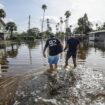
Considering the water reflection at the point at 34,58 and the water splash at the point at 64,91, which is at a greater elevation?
the water splash at the point at 64,91

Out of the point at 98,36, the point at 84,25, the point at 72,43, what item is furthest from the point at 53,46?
the point at 84,25

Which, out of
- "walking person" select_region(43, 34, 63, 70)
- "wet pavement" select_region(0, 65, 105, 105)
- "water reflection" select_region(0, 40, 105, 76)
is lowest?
"water reflection" select_region(0, 40, 105, 76)

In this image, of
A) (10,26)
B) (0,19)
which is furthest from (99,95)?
(10,26)

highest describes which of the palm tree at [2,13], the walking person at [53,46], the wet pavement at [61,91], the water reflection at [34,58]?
the palm tree at [2,13]

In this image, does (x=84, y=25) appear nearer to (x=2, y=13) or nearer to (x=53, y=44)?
(x=2, y=13)

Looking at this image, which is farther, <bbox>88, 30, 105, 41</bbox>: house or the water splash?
<bbox>88, 30, 105, 41</bbox>: house

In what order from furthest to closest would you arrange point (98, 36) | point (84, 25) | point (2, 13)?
1. point (84, 25)
2. point (2, 13)
3. point (98, 36)

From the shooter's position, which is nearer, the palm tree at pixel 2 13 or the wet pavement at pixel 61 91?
the wet pavement at pixel 61 91

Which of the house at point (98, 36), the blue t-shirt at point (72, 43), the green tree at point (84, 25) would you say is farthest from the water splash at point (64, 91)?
the green tree at point (84, 25)

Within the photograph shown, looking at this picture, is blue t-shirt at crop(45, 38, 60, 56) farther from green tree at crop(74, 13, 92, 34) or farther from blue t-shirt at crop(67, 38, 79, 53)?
green tree at crop(74, 13, 92, 34)

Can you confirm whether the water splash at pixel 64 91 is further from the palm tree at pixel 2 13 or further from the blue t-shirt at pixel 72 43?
the palm tree at pixel 2 13

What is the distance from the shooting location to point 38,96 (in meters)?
7.48

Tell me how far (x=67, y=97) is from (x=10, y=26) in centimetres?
8797

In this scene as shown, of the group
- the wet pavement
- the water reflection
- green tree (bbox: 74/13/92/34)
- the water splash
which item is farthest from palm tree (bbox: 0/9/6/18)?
the water splash
